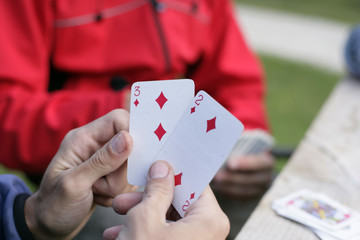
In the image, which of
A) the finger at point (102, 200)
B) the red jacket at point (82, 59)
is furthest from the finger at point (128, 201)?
the red jacket at point (82, 59)

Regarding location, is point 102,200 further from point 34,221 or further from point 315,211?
point 315,211

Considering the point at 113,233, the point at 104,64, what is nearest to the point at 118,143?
the point at 113,233

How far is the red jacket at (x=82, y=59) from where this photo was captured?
1332 millimetres

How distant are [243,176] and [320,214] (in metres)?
0.78

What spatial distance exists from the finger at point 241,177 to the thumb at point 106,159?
2.86 feet

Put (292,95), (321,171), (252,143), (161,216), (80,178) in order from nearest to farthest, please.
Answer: (161,216), (80,178), (321,171), (252,143), (292,95)

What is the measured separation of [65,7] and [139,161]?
750 mm

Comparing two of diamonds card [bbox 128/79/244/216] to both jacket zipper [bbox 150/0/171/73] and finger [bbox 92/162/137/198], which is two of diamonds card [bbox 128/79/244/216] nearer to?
finger [bbox 92/162/137/198]

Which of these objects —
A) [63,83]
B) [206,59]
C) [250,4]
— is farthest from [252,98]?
[250,4]

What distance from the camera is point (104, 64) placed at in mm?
1444

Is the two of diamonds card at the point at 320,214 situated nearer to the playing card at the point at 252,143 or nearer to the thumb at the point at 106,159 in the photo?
the thumb at the point at 106,159

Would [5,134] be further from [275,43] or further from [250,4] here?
[250,4]

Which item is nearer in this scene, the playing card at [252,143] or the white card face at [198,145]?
the white card face at [198,145]

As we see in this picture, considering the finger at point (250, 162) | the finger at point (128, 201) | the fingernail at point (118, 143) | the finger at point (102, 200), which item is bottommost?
Result: the finger at point (250, 162)
